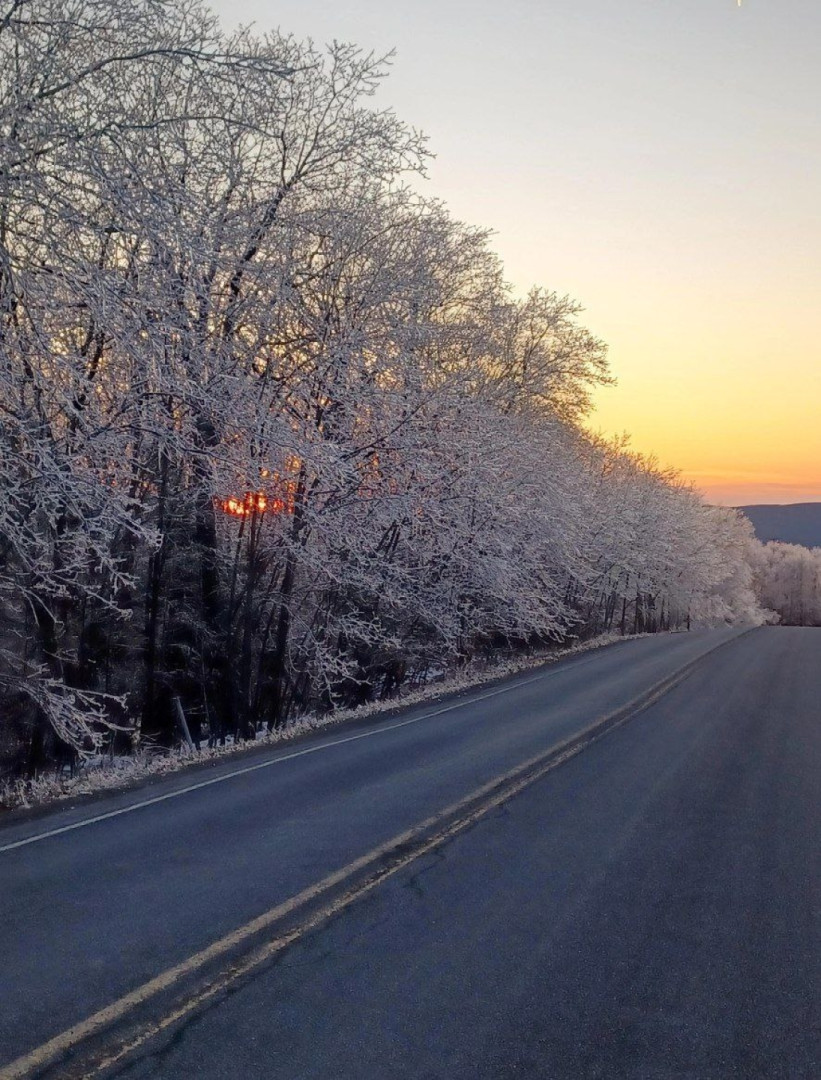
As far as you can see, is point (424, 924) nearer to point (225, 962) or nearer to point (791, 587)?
point (225, 962)

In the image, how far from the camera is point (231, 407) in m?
11.0

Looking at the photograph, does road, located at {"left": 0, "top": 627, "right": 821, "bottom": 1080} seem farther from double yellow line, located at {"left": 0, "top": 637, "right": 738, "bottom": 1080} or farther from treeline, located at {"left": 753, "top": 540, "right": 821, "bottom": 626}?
treeline, located at {"left": 753, "top": 540, "right": 821, "bottom": 626}

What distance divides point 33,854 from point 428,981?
374cm

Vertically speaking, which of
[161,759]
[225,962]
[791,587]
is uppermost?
[791,587]

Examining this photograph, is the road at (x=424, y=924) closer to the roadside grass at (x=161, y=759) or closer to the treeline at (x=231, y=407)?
the roadside grass at (x=161, y=759)

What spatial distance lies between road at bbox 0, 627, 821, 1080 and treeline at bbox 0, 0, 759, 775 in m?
3.08

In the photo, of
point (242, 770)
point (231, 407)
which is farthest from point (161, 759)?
point (231, 407)

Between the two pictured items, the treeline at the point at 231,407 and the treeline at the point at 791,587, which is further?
the treeline at the point at 791,587

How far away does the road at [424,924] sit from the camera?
13.9ft

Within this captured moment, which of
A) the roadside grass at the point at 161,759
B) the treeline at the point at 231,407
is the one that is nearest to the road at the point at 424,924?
the roadside grass at the point at 161,759

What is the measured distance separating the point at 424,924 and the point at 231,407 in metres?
6.79

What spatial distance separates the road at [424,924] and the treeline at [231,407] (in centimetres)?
308

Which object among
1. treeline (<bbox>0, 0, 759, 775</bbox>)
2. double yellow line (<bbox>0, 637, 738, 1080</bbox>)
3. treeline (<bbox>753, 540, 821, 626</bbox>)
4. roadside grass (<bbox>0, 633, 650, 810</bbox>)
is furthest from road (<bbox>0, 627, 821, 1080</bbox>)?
treeline (<bbox>753, 540, 821, 626</bbox>)

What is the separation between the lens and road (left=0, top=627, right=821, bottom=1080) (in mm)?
4223
